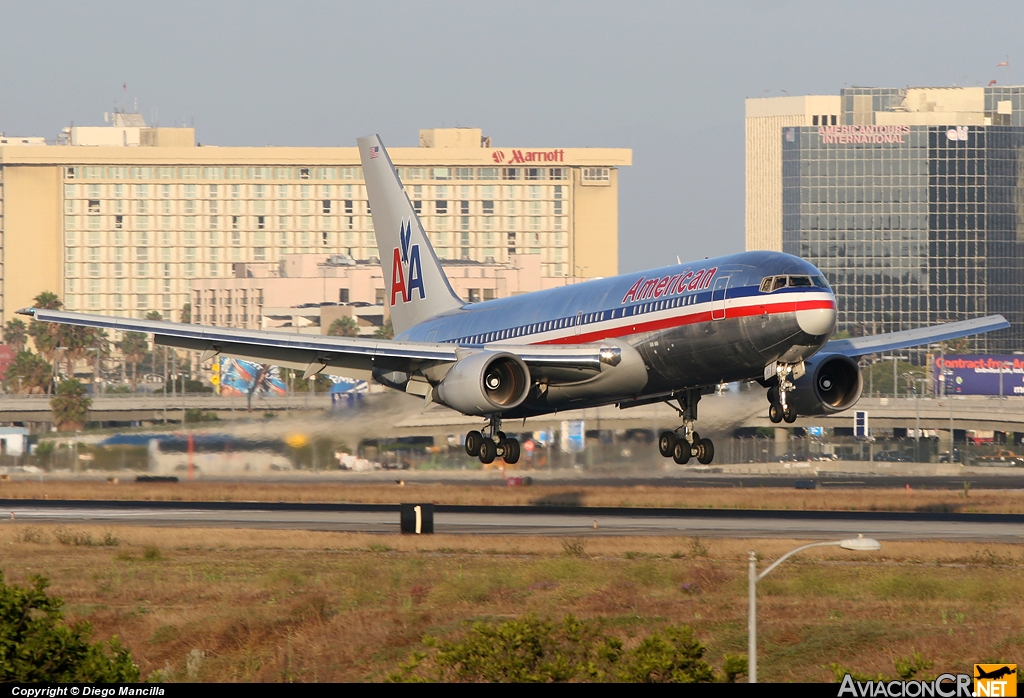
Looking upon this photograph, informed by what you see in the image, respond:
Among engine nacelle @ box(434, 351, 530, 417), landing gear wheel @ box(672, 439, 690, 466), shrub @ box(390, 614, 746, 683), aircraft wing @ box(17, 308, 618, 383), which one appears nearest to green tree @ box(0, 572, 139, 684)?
shrub @ box(390, 614, 746, 683)

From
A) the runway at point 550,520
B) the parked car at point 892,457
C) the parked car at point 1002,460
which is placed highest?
the runway at point 550,520

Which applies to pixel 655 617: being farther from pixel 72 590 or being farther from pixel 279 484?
pixel 279 484

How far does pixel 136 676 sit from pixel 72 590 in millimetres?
23423

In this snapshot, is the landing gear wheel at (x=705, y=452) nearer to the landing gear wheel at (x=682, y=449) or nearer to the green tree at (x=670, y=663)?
the landing gear wheel at (x=682, y=449)

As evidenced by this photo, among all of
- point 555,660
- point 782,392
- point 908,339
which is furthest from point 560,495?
point 555,660

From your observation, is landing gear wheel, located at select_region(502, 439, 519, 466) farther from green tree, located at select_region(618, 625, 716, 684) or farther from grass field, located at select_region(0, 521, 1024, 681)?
green tree, located at select_region(618, 625, 716, 684)

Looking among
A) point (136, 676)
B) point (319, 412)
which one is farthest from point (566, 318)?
point (319, 412)

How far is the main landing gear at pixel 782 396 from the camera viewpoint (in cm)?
4219

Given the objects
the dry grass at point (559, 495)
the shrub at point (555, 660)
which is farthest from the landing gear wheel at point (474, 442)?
the dry grass at point (559, 495)

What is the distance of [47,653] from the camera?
26.9 meters

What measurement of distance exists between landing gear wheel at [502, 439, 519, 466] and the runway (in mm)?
12983

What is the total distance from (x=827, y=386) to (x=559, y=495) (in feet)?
129

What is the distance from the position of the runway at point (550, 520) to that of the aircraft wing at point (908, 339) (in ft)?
31.9

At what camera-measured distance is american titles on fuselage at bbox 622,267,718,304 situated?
42.6m
